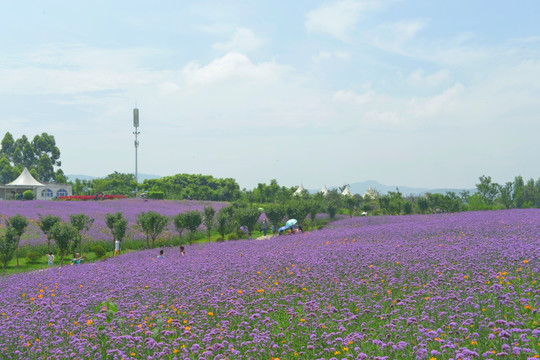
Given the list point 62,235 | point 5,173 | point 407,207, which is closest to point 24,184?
point 5,173

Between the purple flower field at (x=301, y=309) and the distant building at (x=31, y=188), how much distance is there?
2555 inches

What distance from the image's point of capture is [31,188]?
7581cm

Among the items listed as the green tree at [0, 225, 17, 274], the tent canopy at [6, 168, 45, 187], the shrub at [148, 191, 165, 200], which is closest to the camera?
the green tree at [0, 225, 17, 274]

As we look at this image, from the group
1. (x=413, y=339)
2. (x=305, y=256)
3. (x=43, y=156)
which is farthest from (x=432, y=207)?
(x=43, y=156)

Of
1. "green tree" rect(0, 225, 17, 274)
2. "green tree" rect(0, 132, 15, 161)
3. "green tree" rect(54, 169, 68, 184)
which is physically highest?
"green tree" rect(0, 132, 15, 161)

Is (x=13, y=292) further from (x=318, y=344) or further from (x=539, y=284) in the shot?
(x=539, y=284)

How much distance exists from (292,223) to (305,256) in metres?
15.2

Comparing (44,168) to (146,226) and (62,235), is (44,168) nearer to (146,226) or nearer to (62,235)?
(146,226)

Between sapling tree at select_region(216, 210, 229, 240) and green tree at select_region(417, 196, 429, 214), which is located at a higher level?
green tree at select_region(417, 196, 429, 214)

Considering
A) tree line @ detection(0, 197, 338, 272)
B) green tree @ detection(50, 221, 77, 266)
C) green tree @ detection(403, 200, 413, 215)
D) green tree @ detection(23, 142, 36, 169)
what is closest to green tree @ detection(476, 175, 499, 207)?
green tree @ detection(403, 200, 413, 215)

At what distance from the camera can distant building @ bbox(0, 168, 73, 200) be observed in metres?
70.8

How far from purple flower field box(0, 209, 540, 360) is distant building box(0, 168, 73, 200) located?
213 ft

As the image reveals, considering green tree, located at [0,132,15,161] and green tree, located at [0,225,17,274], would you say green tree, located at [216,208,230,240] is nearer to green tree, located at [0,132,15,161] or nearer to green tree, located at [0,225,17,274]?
green tree, located at [0,225,17,274]

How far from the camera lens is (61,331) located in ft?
26.9
